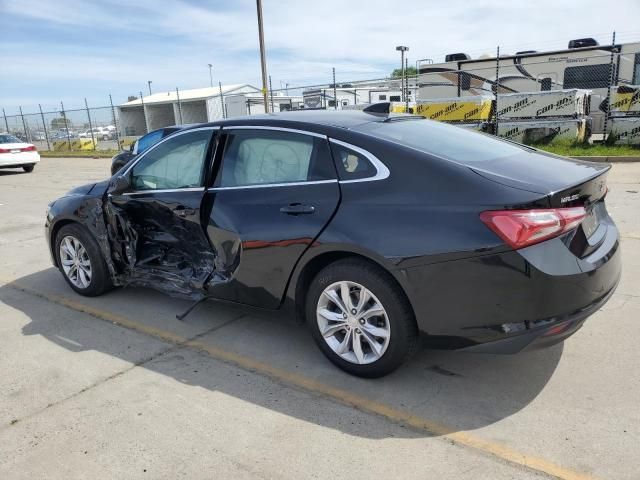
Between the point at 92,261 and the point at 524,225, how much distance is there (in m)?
3.67

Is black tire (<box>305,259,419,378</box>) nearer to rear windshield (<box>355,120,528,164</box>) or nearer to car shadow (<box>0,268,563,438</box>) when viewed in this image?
car shadow (<box>0,268,563,438</box>)

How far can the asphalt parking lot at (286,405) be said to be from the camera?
2.57m

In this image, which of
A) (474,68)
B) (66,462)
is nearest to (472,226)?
(66,462)

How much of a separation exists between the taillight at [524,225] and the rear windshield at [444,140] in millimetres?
499

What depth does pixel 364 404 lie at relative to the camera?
3.04 meters

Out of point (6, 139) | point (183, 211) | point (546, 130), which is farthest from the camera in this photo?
point (6, 139)

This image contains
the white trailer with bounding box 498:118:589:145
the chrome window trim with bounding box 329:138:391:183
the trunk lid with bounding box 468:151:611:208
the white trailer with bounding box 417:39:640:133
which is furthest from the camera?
the white trailer with bounding box 417:39:640:133

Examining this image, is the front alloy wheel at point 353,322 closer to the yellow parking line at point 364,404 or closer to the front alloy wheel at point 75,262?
the yellow parking line at point 364,404

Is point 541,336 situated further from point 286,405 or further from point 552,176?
point 286,405

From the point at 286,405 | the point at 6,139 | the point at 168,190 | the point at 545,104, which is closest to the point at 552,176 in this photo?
the point at 286,405

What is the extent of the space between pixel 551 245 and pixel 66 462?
8.74 ft

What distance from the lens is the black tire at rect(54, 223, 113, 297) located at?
4699 millimetres

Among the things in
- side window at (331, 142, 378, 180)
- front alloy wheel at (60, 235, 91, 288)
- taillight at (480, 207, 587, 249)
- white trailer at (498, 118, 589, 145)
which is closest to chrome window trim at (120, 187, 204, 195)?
front alloy wheel at (60, 235, 91, 288)

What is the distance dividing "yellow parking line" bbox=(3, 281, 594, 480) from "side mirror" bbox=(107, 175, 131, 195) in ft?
3.43
